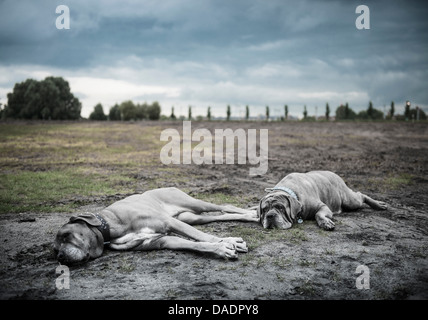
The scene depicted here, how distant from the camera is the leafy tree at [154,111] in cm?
8869

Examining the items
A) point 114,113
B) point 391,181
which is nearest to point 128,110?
point 114,113

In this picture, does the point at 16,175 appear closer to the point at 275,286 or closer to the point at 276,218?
the point at 276,218

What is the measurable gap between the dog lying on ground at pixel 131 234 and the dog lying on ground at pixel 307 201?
1239 mm

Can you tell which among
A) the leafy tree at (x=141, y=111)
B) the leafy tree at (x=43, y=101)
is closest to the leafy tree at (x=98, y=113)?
the leafy tree at (x=141, y=111)

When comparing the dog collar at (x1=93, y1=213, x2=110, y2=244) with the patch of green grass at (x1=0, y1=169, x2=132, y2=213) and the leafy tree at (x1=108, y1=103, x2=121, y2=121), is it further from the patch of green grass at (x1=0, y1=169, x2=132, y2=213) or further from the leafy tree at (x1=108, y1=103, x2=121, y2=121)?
the leafy tree at (x1=108, y1=103, x2=121, y2=121)

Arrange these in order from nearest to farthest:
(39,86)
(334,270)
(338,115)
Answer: (334,270) → (338,115) → (39,86)

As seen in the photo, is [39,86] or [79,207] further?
[39,86]

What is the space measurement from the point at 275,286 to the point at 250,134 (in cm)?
2697

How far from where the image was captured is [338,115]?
189 ft

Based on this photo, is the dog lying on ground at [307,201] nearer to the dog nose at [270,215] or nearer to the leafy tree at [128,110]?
the dog nose at [270,215]

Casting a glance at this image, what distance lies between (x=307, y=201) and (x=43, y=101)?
76372mm

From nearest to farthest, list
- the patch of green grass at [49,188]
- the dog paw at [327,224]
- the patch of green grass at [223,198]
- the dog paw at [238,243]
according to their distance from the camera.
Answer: the dog paw at [238,243], the dog paw at [327,224], the patch of green grass at [49,188], the patch of green grass at [223,198]

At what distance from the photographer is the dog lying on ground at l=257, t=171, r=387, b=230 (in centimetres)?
647
